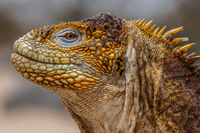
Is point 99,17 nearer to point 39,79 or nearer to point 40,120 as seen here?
point 39,79

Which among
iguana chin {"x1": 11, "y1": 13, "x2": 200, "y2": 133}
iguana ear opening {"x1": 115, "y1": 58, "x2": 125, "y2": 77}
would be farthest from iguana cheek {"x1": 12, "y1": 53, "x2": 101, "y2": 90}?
iguana ear opening {"x1": 115, "y1": 58, "x2": 125, "y2": 77}

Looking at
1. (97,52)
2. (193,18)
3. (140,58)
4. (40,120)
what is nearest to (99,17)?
(97,52)

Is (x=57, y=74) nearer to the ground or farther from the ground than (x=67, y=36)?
nearer to the ground

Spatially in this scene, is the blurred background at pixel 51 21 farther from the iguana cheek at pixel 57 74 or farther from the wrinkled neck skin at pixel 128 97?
the iguana cheek at pixel 57 74

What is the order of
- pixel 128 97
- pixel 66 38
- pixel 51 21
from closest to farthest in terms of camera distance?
1. pixel 128 97
2. pixel 66 38
3. pixel 51 21

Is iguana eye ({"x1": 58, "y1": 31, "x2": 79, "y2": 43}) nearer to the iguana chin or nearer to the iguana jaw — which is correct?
the iguana chin

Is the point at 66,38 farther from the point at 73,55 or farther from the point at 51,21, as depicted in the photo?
the point at 51,21

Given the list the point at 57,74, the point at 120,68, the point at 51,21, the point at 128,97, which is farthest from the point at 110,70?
the point at 51,21
